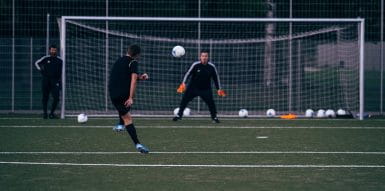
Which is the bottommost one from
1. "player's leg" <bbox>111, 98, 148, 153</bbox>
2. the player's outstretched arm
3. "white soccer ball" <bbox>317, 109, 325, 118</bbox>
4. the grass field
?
the grass field

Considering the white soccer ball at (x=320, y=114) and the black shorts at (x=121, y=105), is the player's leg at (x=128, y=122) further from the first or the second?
the white soccer ball at (x=320, y=114)

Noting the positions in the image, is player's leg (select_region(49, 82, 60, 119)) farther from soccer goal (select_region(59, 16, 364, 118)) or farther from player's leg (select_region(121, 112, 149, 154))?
player's leg (select_region(121, 112, 149, 154))

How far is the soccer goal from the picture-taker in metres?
23.5

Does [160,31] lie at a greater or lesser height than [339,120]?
greater

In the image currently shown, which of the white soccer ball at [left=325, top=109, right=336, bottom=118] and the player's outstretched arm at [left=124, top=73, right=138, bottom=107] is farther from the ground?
the player's outstretched arm at [left=124, top=73, right=138, bottom=107]

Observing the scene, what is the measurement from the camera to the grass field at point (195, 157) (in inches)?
364

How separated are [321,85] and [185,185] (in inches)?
711

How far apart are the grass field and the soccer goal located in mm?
4623

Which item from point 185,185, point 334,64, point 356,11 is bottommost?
point 185,185

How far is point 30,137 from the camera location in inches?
597

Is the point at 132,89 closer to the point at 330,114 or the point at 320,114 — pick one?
the point at 320,114

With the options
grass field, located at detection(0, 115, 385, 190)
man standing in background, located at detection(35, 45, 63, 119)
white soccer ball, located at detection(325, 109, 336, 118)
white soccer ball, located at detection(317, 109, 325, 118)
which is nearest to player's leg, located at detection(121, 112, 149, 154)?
grass field, located at detection(0, 115, 385, 190)

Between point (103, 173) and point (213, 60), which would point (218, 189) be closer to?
point (103, 173)

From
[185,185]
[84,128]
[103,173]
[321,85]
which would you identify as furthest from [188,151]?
[321,85]
